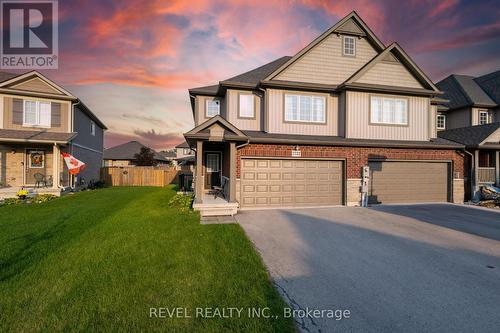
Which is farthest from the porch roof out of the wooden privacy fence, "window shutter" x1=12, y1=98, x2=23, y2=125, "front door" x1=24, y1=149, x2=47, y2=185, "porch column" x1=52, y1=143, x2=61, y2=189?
the wooden privacy fence

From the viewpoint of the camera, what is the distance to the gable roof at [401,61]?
37.9ft

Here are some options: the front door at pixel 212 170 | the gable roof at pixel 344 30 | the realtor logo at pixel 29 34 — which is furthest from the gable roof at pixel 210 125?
the realtor logo at pixel 29 34

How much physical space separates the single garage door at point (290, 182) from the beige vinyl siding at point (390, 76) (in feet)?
16.3

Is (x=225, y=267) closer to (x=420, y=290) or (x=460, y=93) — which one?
(x=420, y=290)

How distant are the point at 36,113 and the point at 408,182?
76.1 ft

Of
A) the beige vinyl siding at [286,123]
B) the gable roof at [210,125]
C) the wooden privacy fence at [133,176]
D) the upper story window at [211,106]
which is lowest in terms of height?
the wooden privacy fence at [133,176]

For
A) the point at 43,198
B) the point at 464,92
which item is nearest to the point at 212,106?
the point at 43,198

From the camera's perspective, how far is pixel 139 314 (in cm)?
306

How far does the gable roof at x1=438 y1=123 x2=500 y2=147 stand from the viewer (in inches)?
459

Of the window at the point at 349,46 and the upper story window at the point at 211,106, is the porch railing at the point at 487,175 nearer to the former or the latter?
the window at the point at 349,46

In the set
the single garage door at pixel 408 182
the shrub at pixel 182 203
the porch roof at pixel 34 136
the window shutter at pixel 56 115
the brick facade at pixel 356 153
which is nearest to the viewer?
the shrub at pixel 182 203

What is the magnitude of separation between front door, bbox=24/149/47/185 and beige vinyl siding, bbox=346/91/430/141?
1948 cm

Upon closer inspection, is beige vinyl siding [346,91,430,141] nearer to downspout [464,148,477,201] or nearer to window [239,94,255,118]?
downspout [464,148,477,201]

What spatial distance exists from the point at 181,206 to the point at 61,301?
21.7 feet
